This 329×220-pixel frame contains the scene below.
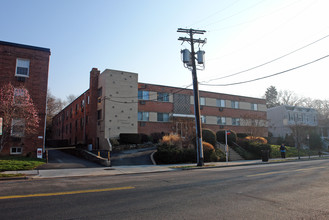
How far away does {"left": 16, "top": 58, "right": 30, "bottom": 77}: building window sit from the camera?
790 inches

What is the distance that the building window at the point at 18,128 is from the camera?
59.9 ft

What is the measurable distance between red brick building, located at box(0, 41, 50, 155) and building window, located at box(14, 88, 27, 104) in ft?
2.09

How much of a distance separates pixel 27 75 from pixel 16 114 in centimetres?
490

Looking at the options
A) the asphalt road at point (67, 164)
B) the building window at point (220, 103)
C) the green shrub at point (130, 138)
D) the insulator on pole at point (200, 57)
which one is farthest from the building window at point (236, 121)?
the asphalt road at point (67, 164)

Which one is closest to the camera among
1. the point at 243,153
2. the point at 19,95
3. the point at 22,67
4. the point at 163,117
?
the point at 19,95

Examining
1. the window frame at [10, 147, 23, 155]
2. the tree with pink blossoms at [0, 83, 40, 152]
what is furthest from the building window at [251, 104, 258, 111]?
the window frame at [10, 147, 23, 155]

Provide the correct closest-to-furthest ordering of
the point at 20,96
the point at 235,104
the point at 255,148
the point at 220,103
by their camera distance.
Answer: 1. the point at 20,96
2. the point at 255,148
3. the point at 220,103
4. the point at 235,104

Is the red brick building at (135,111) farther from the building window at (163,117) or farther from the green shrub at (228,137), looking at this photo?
the green shrub at (228,137)

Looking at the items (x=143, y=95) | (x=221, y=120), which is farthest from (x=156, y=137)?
(x=221, y=120)

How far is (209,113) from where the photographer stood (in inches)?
1421

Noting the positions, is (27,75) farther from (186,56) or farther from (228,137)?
(228,137)

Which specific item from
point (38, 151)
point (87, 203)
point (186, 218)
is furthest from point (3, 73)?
Answer: point (186, 218)

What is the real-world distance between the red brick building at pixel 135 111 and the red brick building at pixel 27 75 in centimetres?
746

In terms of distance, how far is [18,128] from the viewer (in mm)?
18766
